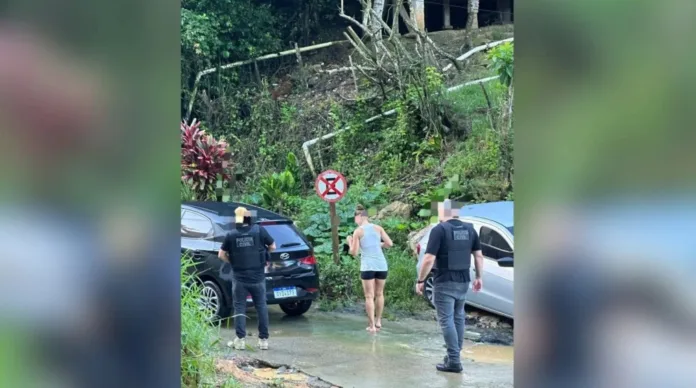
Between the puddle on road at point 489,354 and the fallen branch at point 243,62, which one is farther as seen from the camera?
the fallen branch at point 243,62

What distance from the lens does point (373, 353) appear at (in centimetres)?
900

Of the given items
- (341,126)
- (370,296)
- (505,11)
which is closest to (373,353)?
(370,296)

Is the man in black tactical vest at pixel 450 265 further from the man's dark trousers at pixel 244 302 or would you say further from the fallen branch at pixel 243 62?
the fallen branch at pixel 243 62

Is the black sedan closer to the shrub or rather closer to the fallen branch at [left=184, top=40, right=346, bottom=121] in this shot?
the shrub

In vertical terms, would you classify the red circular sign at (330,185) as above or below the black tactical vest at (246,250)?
above

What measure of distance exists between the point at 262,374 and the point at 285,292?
8.75ft

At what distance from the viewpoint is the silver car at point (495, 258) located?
9.64m

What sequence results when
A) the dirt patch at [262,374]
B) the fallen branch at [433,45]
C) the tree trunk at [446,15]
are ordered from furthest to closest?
the tree trunk at [446,15] < the fallen branch at [433,45] < the dirt patch at [262,374]

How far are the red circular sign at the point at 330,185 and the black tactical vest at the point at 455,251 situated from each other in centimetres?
456

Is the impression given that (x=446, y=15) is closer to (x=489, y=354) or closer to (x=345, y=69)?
(x=345, y=69)

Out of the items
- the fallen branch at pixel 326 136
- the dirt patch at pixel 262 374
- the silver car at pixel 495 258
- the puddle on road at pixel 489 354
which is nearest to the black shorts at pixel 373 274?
the silver car at pixel 495 258
